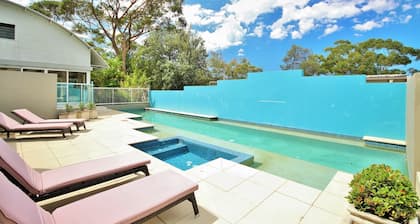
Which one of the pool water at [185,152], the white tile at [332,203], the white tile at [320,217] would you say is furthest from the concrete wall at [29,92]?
the white tile at [332,203]

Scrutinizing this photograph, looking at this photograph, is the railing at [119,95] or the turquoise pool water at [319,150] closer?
the turquoise pool water at [319,150]

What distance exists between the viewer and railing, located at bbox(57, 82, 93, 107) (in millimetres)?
9914

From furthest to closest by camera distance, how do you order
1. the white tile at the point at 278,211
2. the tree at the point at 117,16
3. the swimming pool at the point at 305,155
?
the tree at the point at 117,16
the swimming pool at the point at 305,155
the white tile at the point at 278,211

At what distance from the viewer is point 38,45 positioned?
11.9m

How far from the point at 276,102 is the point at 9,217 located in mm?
9347

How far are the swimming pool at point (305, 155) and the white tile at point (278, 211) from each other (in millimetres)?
1532

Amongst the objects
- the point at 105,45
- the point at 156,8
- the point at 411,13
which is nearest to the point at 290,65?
the point at 411,13

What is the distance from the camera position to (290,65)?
120 ft

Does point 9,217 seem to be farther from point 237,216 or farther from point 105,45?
point 105,45

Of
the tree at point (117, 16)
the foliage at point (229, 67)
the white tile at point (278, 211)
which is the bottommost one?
the white tile at point (278, 211)

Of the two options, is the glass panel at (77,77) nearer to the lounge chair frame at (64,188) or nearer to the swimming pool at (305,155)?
the swimming pool at (305,155)

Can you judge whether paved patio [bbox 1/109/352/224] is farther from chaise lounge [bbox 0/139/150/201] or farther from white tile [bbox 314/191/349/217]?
chaise lounge [bbox 0/139/150/201]

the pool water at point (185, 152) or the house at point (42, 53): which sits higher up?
the house at point (42, 53)

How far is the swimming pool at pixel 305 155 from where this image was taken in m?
4.61
